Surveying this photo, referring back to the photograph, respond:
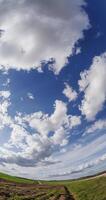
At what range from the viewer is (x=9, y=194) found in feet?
563

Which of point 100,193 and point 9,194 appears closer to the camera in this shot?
point 100,193

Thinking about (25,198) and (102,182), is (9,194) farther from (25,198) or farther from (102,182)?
(102,182)

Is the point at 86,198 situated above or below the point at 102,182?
below

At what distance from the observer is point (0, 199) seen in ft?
505

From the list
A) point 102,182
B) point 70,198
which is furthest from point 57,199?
point 102,182

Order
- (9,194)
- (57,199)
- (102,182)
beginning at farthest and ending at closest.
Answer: (102,182)
(9,194)
(57,199)

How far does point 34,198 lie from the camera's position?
156 m

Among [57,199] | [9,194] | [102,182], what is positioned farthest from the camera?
[102,182]

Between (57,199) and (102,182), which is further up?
(102,182)

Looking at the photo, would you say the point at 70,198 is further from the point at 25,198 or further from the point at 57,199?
the point at 25,198

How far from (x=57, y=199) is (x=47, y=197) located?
430 inches

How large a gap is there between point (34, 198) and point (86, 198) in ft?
85.3

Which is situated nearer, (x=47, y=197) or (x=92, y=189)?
(x=47, y=197)

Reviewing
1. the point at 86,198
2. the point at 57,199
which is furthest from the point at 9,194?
the point at 86,198
